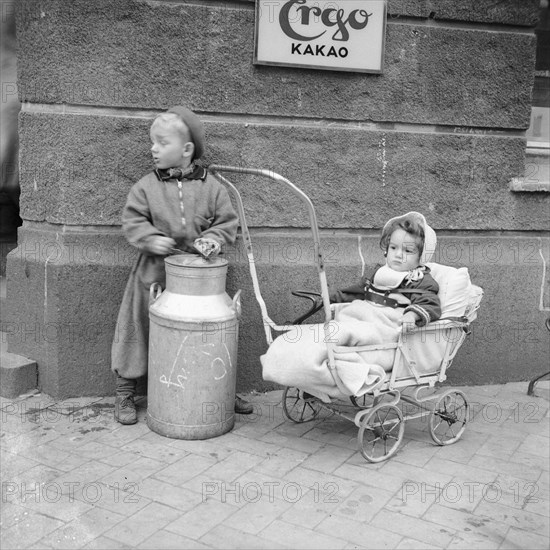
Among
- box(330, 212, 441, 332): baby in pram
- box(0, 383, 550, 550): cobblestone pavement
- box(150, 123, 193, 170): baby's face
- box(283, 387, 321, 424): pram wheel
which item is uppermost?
box(150, 123, 193, 170): baby's face

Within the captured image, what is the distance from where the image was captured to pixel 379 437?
4277 millimetres

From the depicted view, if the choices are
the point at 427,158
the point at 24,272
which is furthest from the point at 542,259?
the point at 24,272

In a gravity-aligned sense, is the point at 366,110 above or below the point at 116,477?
above

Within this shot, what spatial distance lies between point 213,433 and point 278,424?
18.6 inches

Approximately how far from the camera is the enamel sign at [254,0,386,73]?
4.82 metres

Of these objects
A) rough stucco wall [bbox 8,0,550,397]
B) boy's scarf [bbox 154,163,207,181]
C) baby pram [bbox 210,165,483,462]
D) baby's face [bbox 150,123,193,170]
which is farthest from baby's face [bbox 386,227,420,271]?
baby's face [bbox 150,123,193,170]

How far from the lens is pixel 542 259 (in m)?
5.61

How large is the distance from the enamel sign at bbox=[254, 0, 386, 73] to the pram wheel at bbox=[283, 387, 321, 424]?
6.83 feet

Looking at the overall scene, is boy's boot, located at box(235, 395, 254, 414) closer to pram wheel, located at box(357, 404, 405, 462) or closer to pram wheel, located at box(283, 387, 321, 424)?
pram wheel, located at box(283, 387, 321, 424)

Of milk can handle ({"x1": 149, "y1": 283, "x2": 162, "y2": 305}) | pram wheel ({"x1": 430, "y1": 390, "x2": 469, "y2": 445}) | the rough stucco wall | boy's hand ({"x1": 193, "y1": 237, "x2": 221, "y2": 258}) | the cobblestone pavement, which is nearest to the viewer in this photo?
the cobblestone pavement

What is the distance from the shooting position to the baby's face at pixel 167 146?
4.41 m

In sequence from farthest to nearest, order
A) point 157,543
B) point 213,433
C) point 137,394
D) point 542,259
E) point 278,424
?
1. point 542,259
2. point 137,394
3. point 278,424
4. point 213,433
5. point 157,543

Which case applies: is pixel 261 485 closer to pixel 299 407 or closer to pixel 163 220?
pixel 299 407

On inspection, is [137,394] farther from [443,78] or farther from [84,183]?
[443,78]
